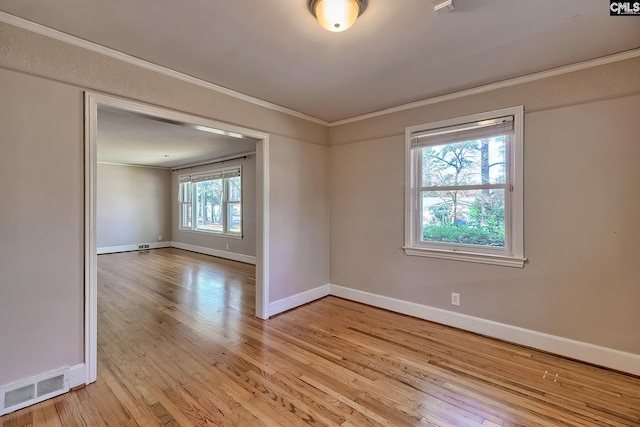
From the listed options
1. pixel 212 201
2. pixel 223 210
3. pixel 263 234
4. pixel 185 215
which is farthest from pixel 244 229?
pixel 263 234

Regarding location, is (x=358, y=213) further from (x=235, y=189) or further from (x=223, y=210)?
(x=223, y=210)

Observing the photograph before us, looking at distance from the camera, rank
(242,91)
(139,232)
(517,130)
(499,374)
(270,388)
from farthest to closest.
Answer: (139,232), (242,91), (517,130), (499,374), (270,388)

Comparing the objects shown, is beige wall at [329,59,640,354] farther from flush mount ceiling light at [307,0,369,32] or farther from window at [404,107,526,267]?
flush mount ceiling light at [307,0,369,32]

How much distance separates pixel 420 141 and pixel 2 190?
3505 mm

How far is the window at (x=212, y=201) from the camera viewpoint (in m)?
7.08

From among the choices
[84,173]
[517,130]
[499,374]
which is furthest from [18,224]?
[517,130]

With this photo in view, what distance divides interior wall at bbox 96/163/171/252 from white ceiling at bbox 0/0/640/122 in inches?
269

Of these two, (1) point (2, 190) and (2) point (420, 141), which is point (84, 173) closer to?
(1) point (2, 190)

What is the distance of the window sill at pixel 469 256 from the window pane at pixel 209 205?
17.6 feet

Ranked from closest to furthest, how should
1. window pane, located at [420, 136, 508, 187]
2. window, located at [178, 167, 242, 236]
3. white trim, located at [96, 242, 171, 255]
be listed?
window pane, located at [420, 136, 508, 187] < window, located at [178, 167, 242, 236] < white trim, located at [96, 242, 171, 255]

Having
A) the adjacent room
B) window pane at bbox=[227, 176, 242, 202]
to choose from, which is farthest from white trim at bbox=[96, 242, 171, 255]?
the adjacent room

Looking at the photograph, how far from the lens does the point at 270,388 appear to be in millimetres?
2125

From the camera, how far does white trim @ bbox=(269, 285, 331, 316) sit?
11.6 ft

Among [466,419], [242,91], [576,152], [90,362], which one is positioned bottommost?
[466,419]
